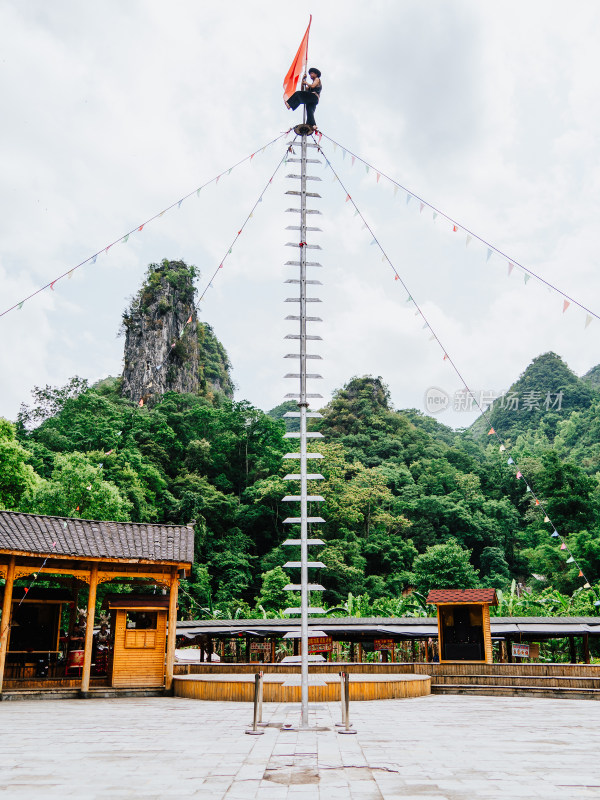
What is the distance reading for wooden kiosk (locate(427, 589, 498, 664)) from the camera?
58.2ft

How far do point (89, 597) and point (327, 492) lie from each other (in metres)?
30.0

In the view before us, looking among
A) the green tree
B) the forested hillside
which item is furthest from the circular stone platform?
the green tree

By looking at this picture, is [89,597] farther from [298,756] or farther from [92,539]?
[298,756]

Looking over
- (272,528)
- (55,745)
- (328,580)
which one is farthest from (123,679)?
(272,528)

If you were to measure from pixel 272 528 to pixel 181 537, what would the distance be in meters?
31.7

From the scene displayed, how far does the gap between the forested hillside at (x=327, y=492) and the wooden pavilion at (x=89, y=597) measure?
9707mm

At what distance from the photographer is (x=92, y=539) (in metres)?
15.1

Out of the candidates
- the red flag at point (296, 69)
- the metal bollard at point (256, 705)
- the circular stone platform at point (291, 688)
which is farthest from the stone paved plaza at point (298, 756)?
the red flag at point (296, 69)

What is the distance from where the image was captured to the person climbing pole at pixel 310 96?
9.88 metres

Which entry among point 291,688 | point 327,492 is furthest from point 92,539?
point 327,492

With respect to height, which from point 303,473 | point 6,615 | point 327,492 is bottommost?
point 6,615

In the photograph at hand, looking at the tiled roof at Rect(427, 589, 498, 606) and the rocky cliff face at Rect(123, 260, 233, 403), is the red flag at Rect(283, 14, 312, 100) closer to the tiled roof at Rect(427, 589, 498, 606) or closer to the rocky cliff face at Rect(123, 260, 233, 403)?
the tiled roof at Rect(427, 589, 498, 606)

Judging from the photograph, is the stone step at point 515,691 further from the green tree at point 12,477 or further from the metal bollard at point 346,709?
the green tree at point 12,477

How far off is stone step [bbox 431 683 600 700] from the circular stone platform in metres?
1.75
